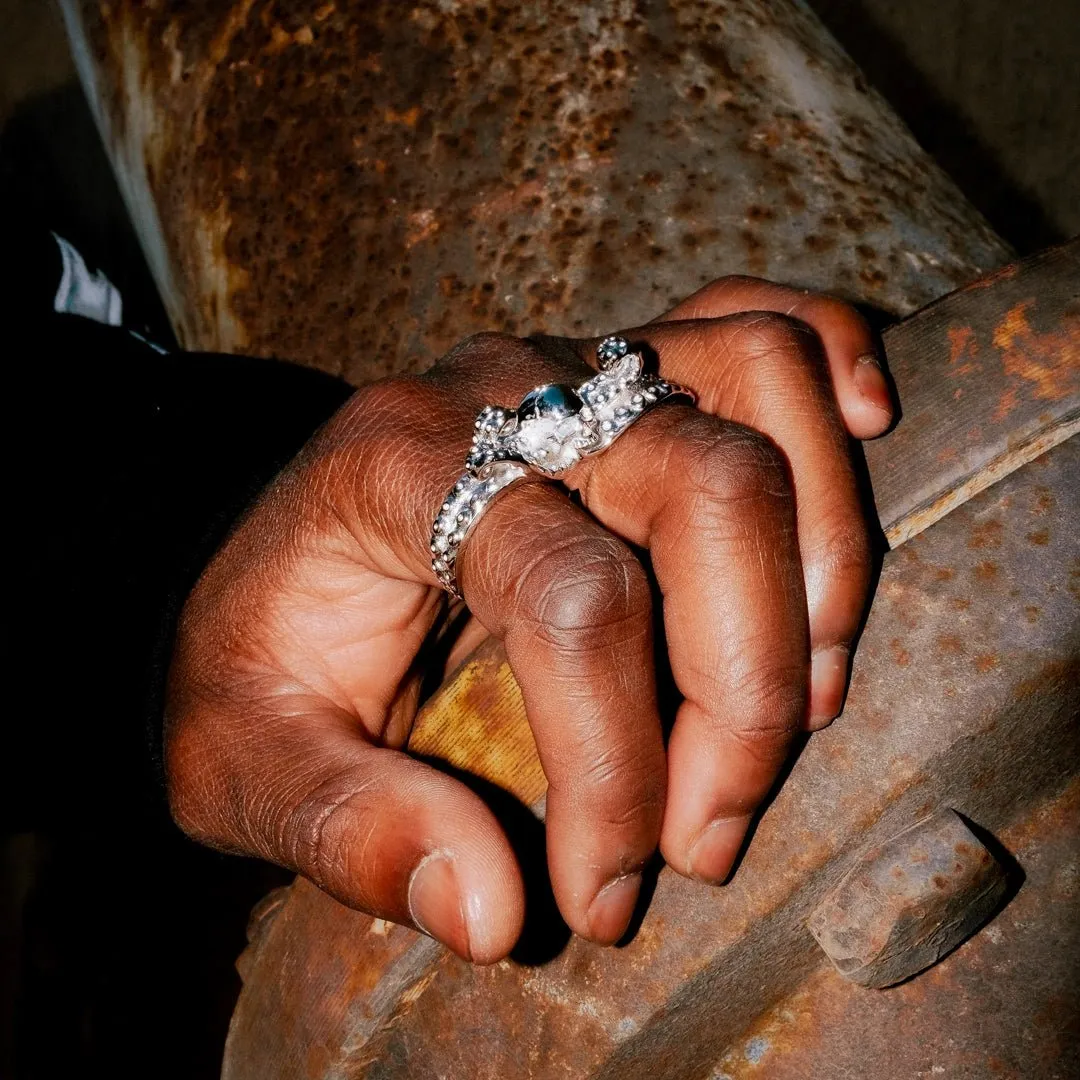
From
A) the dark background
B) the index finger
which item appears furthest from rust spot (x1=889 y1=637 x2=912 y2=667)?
the dark background

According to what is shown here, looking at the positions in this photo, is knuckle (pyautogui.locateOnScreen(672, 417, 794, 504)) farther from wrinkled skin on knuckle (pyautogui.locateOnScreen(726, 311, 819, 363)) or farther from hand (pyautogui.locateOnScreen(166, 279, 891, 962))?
wrinkled skin on knuckle (pyautogui.locateOnScreen(726, 311, 819, 363))

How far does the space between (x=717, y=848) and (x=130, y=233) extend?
361 cm

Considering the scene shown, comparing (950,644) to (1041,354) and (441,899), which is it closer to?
(1041,354)

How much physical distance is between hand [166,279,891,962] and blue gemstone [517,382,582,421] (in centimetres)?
5

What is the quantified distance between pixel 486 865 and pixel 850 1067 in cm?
39

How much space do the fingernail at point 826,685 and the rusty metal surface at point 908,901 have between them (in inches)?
4.7

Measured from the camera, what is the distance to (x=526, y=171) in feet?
4.42

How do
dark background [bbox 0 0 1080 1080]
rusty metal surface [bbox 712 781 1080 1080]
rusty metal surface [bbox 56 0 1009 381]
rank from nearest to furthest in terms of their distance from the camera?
rusty metal surface [bbox 712 781 1080 1080], rusty metal surface [bbox 56 0 1009 381], dark background [bbox 0 0 1080 1080]

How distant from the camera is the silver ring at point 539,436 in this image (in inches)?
31.5

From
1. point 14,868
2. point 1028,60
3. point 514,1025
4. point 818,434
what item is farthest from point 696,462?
point 1028,60

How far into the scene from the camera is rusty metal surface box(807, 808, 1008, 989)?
0.78 meters

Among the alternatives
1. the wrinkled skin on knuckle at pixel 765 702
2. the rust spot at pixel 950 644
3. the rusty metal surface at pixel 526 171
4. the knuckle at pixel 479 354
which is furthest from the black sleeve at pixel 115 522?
the rust spot at pixel 950 644

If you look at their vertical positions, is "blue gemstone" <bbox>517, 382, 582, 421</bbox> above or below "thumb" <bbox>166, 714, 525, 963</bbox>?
above

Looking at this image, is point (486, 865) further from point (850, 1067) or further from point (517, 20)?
point (517, 20)
